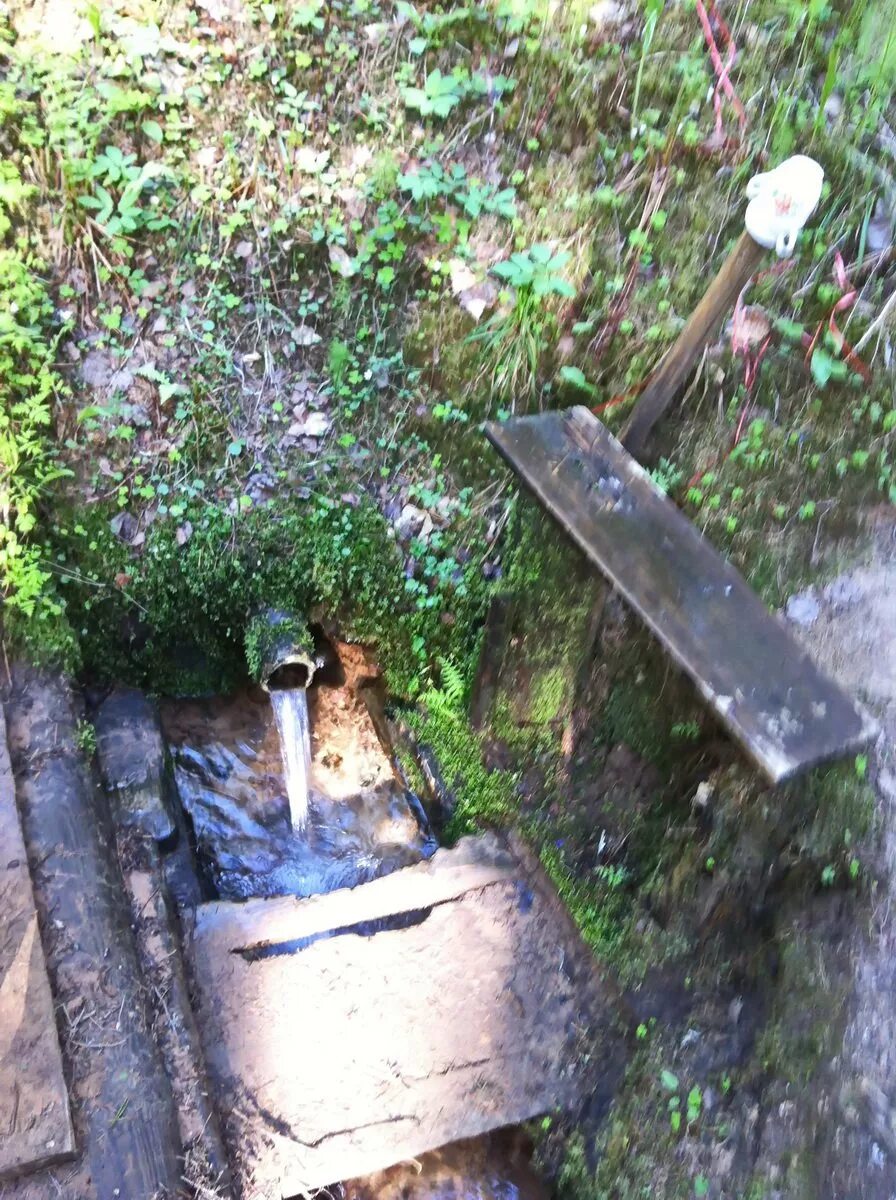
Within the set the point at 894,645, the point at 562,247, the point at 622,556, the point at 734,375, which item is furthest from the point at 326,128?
the point at 894,645

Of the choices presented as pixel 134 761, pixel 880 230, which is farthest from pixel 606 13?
pixel 134 761

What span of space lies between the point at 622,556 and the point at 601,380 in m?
1.41

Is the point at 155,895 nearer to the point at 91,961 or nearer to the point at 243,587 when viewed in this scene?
the point at 91,961

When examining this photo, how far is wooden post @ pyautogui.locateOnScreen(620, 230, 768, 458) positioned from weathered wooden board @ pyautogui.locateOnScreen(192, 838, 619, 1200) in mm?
2021

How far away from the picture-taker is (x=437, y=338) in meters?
3.78

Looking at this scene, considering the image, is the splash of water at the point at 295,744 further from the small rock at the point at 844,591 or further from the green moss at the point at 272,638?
the small rock at the point at 844,591

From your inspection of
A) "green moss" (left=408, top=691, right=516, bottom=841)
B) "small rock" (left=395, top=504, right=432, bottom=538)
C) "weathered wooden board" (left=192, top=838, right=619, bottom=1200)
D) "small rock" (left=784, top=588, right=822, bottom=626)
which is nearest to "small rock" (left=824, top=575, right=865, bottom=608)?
"small rock" (left=784, top=588, right=822, bottom=626)

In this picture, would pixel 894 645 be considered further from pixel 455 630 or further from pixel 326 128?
pixel 326 128

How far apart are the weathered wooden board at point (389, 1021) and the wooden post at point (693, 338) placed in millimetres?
2021

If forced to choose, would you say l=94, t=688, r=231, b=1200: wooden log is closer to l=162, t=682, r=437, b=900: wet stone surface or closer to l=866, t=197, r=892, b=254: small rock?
l=162, t=682, r=437, b=900: wet stone surface

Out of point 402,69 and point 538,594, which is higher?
point 402,69

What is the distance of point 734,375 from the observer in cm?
314

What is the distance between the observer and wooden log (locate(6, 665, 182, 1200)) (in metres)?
2.43

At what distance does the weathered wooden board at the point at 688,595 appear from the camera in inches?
79.4
